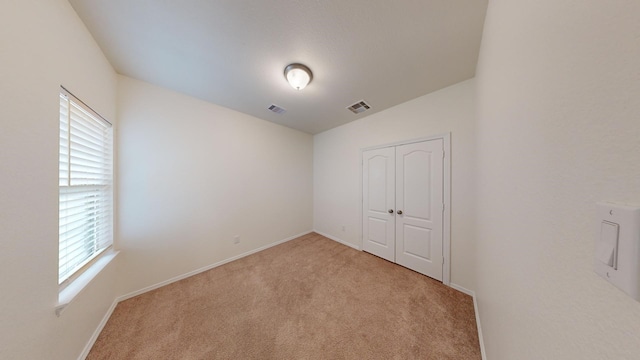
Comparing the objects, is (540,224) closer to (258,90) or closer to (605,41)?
(605,41)

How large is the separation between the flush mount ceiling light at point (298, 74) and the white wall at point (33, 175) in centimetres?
154

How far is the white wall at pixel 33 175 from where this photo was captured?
850 millimetres

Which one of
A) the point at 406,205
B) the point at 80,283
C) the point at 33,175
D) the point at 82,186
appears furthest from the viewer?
the point at 406,205

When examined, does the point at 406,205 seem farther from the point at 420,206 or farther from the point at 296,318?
the point at 296,318

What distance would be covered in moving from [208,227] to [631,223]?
124 inches

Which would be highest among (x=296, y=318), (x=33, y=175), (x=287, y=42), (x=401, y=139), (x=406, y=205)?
(x=287, y=42)

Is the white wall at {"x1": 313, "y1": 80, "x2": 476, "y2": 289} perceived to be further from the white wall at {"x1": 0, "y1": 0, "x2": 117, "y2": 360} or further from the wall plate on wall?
the white wall at {"x1": 0, "y1": 0, "x2": 117, "y2": 360}

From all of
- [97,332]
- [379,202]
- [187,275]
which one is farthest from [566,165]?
[187,275]

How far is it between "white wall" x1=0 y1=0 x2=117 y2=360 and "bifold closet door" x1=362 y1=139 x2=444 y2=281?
3.09m

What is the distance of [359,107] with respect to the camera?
2.67 metres

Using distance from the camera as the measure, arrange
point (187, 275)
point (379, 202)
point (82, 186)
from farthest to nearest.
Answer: point (379, 202), point (187, 275), point (82, 186)

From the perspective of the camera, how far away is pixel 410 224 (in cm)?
248

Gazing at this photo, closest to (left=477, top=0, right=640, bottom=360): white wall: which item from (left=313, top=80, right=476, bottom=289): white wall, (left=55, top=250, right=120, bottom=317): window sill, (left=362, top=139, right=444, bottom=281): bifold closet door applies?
(left=313, top=80, right=476, bottom=289): white wall

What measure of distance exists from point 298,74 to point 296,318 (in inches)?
95.3
